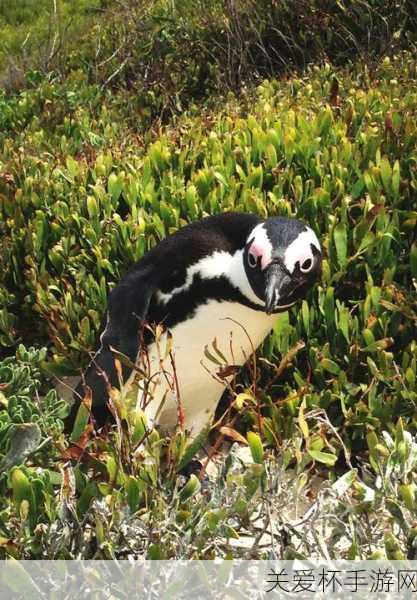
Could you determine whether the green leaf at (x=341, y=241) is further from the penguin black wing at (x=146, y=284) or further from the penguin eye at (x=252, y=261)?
the penguin eye at (x=252, y=261)

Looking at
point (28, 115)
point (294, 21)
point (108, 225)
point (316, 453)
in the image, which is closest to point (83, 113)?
point (28, 115)

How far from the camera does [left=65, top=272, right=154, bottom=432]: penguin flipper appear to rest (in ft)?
8.98

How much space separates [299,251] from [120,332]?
65 centimetres

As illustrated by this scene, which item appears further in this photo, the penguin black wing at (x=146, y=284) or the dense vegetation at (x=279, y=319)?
the penguin black wing at (x=146, y=284)

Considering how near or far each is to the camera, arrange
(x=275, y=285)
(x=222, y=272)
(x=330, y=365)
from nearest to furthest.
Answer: (x=275, y=285) → (x=222, y=272) → (x=330, y=365)

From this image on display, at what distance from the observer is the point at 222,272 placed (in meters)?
2.70

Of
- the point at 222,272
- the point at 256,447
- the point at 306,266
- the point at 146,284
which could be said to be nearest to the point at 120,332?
the point at 146,284

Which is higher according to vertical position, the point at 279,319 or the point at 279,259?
the point at 279,259

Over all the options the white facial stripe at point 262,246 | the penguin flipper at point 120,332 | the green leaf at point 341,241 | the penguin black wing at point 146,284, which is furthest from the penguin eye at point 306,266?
the green leaf at point 341,241

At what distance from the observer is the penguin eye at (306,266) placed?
8.26ft

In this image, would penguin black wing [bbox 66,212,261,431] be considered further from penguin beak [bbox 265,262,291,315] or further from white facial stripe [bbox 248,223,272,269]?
penguin beak [bbox 265,262,291,315]

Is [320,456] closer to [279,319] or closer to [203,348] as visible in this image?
[203,348]

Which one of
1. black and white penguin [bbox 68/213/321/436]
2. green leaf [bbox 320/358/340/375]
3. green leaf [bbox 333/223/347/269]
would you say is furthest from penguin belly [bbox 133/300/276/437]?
green leaf [bbox 333/223/347/269]

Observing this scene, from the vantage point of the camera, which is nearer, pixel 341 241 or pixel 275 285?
pixel 275 285
